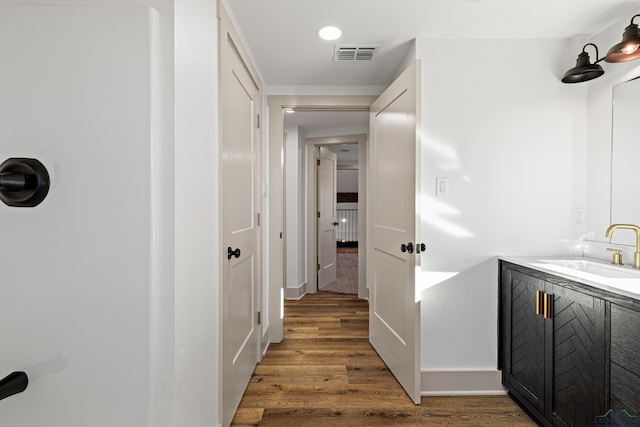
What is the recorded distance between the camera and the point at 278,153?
284 cm

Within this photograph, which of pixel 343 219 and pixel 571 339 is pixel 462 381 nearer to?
pixel 571 339

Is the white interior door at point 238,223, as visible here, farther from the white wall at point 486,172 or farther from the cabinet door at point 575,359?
the cabinet door at point 575,359

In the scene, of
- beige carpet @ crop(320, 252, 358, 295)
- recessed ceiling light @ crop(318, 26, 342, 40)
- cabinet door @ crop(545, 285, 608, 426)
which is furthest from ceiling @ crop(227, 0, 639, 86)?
beige carpet @ crop(320, 252, 358, 295)

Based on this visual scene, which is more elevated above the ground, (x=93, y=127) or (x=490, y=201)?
(x=93, y=127)

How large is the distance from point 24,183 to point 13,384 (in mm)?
385

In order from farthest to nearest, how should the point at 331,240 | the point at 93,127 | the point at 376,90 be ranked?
the point at 331,240, the point at 376,90, the point at 93,127

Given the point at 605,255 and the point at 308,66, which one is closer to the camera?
the point at 605,255

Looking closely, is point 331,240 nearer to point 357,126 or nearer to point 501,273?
point 357,126

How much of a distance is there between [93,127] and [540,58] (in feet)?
8.07

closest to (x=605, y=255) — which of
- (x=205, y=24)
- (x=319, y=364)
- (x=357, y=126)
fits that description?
(x=319, y=364)

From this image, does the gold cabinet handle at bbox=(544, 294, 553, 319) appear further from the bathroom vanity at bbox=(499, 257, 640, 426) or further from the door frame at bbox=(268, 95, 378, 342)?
the door frame at bbox=(268, 95, 378, 342)

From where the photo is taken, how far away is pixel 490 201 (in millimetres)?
2045

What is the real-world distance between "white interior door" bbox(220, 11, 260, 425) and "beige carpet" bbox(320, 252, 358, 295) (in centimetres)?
237

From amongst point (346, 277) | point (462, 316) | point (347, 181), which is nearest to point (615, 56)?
point (462, 316)
